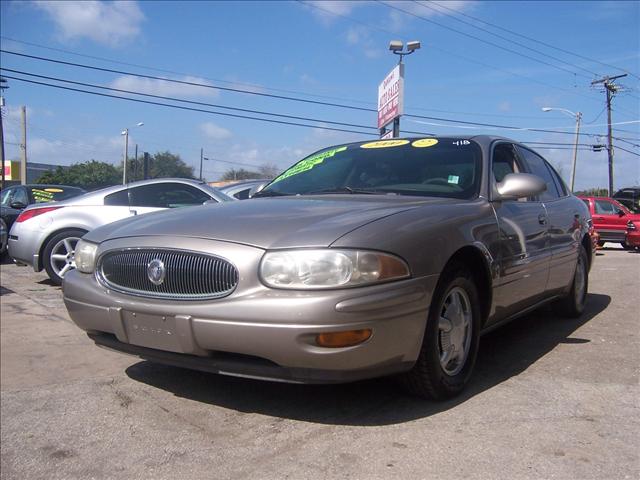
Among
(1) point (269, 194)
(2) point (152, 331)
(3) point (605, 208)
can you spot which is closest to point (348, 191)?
(1) point (269, 194)

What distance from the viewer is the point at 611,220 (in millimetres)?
16609

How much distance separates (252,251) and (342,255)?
43 cm

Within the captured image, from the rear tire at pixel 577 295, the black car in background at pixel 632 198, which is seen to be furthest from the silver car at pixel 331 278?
the black car in background at pixel 632 198

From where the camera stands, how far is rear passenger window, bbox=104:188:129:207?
7.39m

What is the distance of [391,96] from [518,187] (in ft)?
56.1

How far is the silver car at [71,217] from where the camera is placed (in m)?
7.15

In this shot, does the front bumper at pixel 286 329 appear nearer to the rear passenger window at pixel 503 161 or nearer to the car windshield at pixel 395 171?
the car windshield at pixel 395 171

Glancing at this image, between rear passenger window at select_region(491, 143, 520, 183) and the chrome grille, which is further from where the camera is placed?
rear passenger window at select_region(491, 143, 520, 183)

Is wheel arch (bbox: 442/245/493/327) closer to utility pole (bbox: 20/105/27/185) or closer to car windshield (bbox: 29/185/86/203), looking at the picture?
Result: car windshield (bbox: 29/185/86/203)

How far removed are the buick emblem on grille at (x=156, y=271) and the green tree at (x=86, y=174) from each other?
156ft

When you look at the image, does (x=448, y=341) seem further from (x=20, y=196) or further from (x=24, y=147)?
(x=24, y=147)

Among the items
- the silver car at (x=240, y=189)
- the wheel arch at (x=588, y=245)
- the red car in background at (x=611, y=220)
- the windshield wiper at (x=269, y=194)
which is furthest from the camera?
the red car in background at (x=611, y=220)

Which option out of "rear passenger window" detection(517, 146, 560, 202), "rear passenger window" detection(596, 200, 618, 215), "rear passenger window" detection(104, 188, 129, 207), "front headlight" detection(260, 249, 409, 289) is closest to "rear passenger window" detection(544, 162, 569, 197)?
"rear passenger window" detection(517, 146, 560, 202)

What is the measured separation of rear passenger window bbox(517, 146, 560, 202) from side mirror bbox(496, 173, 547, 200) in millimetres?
977
